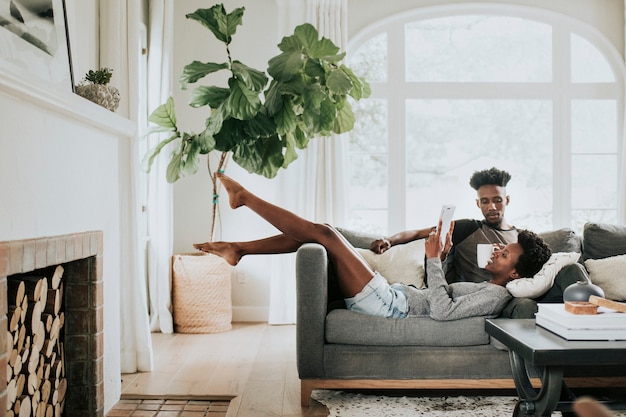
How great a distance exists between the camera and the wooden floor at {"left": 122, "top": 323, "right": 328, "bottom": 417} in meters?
2.95

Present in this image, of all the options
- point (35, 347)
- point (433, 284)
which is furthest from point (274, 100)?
point (35, 347)

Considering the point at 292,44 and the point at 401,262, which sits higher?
the point at 292,44

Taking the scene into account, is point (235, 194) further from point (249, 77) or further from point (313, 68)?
point (313, 68)

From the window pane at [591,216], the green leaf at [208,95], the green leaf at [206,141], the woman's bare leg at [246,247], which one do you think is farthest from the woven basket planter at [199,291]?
the window pane at [591,216]

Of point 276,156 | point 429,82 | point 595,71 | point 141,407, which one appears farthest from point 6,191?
point 595,71

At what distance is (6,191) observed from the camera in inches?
77.9

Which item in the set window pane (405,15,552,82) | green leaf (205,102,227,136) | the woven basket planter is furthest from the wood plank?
window pane (405,15,552,82)

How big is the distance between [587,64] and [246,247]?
3481 millimetres

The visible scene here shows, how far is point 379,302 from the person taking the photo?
3.02 m

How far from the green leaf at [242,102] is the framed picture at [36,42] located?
3.34 feet

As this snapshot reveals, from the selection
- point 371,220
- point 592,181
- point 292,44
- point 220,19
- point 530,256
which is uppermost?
point 220,19

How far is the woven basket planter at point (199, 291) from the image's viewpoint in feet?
14.8

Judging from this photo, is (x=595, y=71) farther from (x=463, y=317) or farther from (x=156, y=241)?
(x=156, y=241)

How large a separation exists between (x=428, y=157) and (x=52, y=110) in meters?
3.49
